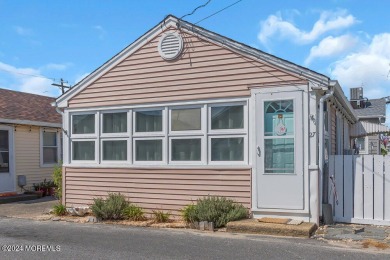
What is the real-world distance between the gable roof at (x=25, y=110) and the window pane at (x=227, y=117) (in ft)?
27.4

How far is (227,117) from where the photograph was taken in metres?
8.88

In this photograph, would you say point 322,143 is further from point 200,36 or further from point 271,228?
point 200,36

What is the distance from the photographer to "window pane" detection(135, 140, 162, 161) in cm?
962

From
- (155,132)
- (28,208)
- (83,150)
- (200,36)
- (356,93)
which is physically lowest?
(28,208)

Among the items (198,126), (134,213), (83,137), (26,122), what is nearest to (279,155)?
(198,126)

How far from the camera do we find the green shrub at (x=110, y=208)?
926 cm

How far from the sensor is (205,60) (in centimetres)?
911

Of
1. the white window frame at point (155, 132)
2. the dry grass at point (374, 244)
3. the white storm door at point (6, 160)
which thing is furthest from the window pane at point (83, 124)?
the dry grass at point (374, 244)

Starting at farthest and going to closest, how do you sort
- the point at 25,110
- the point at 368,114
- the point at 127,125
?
1. the point at 368,114
2. the point at 25,110
3. the point at 127,125

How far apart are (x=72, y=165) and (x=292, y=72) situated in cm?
611

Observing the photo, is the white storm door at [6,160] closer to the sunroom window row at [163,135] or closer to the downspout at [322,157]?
the sunroom window row at [163,135]

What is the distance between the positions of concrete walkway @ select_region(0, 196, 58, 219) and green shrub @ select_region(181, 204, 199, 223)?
3.92 m

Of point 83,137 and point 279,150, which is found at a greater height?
point 83,137

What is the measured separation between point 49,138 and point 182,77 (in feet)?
29.6
